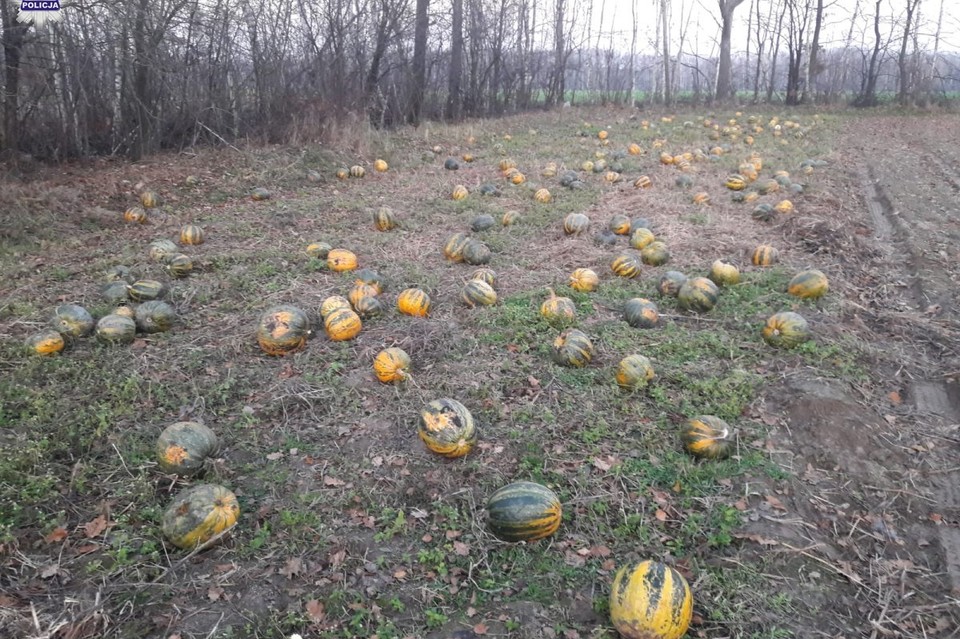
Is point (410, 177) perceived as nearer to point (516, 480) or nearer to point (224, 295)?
point (224, 295)

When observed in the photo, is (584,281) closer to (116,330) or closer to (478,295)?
(478,295)

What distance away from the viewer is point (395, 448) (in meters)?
4.14

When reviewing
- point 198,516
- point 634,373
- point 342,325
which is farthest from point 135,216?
point 634,373

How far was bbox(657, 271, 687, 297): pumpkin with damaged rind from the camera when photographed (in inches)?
246

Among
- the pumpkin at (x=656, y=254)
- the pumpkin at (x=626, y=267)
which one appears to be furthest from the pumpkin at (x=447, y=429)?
the pumpkin at (x=656, y=254)

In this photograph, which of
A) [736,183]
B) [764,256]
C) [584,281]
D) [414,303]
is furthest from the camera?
[736,183]

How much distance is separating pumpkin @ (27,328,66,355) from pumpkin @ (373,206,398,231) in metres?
4.61

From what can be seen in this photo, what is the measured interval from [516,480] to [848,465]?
7.27 ft

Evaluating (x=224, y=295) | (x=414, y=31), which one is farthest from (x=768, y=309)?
(x=414, y=31)

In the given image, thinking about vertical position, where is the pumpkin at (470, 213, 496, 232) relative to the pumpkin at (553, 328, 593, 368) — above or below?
above

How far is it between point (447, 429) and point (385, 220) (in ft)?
18.0

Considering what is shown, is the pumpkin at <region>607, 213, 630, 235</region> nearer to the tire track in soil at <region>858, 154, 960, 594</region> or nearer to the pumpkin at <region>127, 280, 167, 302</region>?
the tire track in soil at <region>858, 154, 960, 594</region>

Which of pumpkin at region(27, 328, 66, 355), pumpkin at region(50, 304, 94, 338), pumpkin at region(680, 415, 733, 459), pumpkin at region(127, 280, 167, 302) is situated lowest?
pumpkin at region(680, 415, 733, 459)

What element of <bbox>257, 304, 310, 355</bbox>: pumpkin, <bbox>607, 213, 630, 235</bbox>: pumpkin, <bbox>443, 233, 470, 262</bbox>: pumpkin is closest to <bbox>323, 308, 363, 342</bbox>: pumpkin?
<bbox>257, 304, 310, 355</bbox>: pumpkin
